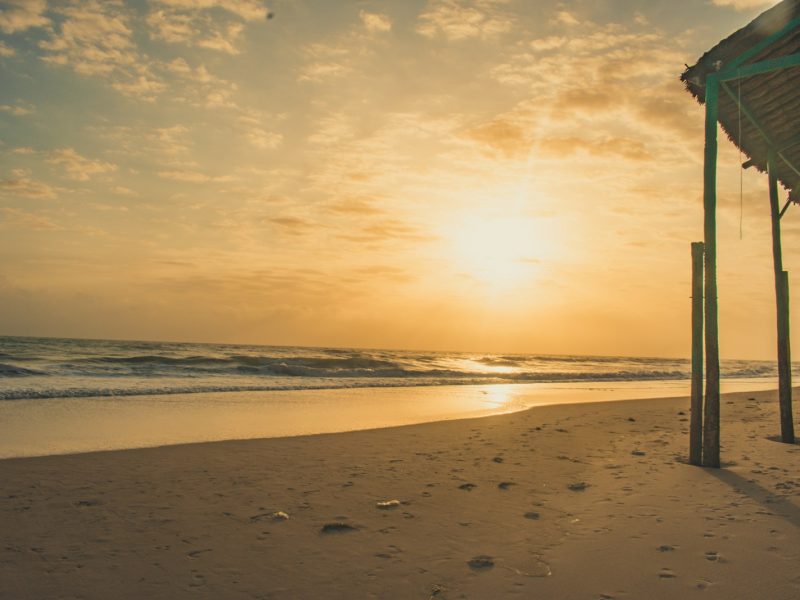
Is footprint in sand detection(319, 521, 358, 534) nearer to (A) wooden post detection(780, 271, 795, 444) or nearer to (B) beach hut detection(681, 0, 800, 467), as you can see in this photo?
(B) beach hut detection(681, 0, 800, 467)

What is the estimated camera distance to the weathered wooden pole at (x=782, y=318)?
9.67 metres

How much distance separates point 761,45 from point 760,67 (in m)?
0.26

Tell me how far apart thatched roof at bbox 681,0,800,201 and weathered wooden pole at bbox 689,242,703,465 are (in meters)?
2.19

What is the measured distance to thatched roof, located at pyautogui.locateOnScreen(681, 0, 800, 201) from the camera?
705cm

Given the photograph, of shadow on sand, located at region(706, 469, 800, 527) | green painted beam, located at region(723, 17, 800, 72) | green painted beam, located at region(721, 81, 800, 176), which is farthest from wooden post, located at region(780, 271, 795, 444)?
green painted beam, located at region(723, 17, 800, 72)

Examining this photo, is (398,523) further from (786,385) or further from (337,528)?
(786,385)

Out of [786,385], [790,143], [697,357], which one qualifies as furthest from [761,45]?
[786,385]

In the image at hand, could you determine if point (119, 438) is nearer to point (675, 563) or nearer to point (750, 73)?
point (675, 563)

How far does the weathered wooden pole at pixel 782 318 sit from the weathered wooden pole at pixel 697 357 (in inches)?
95.0

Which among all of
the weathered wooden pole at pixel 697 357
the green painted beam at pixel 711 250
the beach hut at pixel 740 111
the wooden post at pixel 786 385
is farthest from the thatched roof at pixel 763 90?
the weathered wooden pole at pixel 697 357

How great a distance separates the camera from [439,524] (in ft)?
18.0

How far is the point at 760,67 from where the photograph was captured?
714cm

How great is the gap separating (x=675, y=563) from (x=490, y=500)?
224cm

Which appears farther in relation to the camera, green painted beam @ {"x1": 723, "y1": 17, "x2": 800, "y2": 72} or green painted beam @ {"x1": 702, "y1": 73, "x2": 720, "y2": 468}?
green painted beam @ {"x1": 702, "y1": 73, "x2": 720, "y2": 468}
